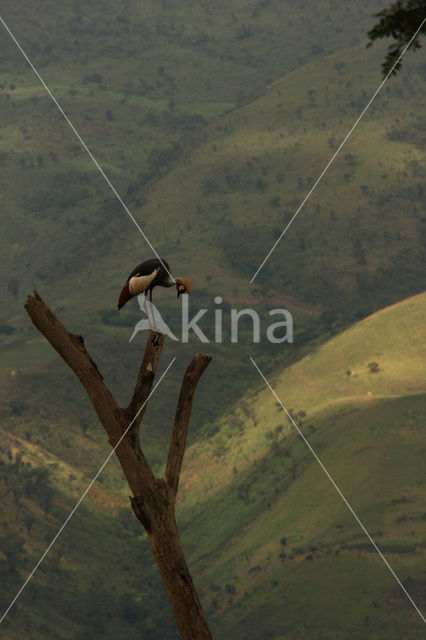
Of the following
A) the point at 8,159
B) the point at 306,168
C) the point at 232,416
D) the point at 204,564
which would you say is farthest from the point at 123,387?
the point at 8,159

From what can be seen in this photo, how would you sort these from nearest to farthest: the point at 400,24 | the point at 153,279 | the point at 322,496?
the point at 153,279 < the point at 400,24 < the point at 322,496

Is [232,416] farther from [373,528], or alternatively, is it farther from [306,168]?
[306,168]

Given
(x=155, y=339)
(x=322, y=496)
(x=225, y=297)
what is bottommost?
(x=155, y=339)

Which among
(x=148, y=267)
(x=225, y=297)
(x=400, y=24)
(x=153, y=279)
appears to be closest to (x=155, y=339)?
(x=153, y=279)

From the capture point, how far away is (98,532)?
62.8m

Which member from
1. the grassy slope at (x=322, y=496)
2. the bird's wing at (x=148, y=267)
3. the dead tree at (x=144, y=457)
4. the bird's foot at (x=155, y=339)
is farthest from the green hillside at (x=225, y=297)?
the bird's wing at (x=148, y=267)

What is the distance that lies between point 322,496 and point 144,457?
159 feet

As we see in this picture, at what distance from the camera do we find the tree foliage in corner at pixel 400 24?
990 centimetres

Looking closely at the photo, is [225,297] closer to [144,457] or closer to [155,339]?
[155,339]

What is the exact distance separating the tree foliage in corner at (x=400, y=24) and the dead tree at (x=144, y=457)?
3737mm

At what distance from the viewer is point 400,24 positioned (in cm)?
1003

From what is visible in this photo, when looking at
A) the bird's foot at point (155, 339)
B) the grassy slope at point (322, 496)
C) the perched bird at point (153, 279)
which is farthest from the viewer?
the grassy slope at point (322, 496)

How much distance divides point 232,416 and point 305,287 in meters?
26.2

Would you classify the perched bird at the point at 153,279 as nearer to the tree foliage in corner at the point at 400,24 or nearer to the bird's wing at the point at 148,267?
the bird's wing at the point at 148,267
